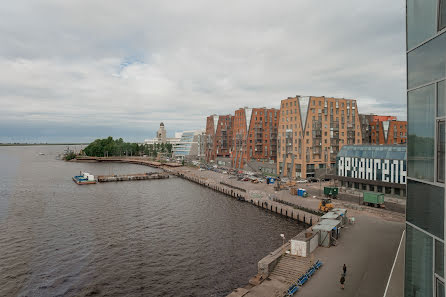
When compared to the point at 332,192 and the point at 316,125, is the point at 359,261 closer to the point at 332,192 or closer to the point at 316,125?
the point at 332,192

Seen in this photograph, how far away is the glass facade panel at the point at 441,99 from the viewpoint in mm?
10000

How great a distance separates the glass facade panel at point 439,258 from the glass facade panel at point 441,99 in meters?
4.89

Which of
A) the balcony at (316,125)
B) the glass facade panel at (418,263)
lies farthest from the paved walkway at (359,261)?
the balcony at (316,125)

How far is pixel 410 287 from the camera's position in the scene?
Answer: 1190cm

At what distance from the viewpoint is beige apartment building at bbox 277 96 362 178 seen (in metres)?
92.8

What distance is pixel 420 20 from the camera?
11367 millimetres

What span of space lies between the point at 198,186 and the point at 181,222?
45.4 m

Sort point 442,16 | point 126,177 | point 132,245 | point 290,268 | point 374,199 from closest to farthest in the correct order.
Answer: point 442,16
point 290,268
point 132,245
point 374,199
point 126,177

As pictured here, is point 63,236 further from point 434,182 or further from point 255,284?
point 434,182

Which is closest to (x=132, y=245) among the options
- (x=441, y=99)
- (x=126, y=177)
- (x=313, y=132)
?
(x=441, y=99)

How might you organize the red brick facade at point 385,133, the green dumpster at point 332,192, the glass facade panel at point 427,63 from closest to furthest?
the glass facade panel at point 427,63 → the green dumpster at point 332,192 → the red brick facade at point 385,133

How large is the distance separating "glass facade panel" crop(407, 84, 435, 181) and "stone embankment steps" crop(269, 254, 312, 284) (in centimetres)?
2109

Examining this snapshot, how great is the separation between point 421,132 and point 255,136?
116m

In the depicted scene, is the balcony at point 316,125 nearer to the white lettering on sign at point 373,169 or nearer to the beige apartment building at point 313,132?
the beige apartment building at point 313,132
